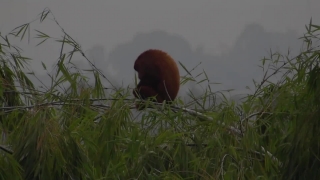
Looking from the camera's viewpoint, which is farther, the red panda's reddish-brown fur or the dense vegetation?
the red panda's reddish-brown fur

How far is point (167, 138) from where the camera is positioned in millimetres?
3779

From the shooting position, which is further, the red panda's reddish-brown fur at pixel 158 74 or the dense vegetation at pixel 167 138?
the red panda's reddish-brown fur at pixel 158 74

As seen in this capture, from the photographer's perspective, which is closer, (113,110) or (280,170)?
(280,170)

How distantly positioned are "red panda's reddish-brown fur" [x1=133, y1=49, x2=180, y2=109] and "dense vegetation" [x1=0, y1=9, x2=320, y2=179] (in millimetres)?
1295

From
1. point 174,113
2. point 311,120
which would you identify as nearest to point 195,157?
point 174,113

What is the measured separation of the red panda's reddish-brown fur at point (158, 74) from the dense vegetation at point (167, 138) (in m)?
1.30

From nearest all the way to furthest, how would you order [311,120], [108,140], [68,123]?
1. [311,120]
2. [108,140]
3. [68,123]

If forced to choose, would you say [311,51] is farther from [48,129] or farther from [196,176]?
[48,129]

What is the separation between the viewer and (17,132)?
3934 mm

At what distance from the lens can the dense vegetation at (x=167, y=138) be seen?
138 inches

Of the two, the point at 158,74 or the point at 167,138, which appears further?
the point at 158,74

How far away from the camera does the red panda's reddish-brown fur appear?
5.70 m

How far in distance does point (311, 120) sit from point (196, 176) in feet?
2.31

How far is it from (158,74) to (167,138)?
6.83 feet
